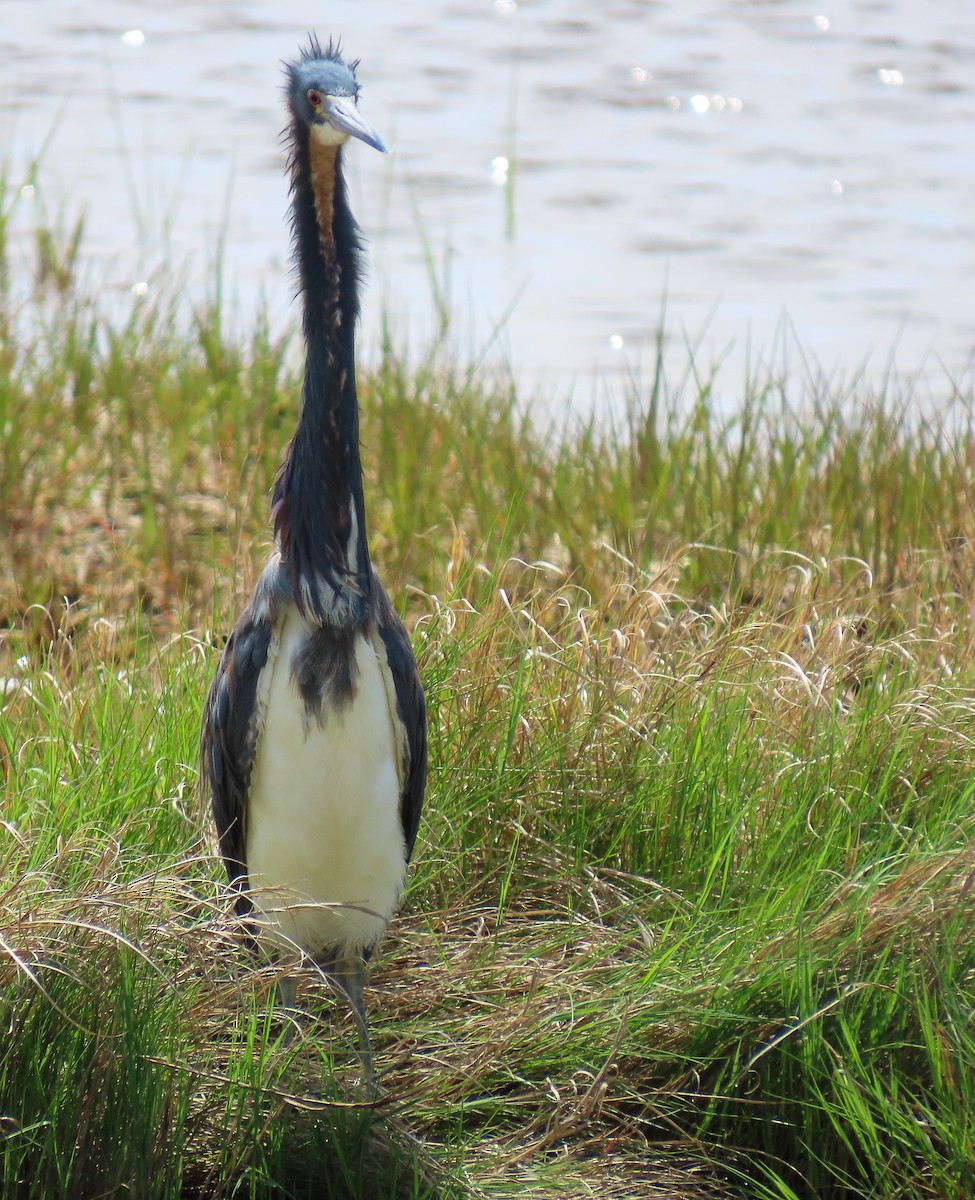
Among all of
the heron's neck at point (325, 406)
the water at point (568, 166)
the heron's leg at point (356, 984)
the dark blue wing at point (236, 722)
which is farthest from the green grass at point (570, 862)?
the water at point (568, 166)

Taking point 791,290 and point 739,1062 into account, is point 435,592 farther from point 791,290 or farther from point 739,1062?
point 791,290

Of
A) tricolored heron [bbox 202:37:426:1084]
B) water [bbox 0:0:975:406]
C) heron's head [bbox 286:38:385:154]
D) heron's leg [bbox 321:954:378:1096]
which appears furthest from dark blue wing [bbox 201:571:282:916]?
water [bbox 0:0:975:406]

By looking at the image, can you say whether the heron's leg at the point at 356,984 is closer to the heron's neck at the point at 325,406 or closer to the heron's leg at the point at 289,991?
the heron's leg at the point at 289,991

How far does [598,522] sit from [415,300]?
10.8ft

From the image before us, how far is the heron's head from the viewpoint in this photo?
10.1 ft

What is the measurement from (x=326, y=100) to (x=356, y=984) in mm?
1800

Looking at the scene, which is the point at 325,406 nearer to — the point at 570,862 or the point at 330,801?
the point at 330,801

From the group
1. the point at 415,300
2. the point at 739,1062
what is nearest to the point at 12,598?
the point at 739,1062

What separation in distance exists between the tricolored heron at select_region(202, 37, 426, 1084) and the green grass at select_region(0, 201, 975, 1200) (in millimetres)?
212

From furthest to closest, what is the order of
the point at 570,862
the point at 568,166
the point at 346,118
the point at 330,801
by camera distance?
the point at 568,166, the point at 570,862, the point at 330,801, the point at 346,118

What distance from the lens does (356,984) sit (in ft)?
11.0

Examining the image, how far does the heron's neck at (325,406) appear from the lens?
123 inches

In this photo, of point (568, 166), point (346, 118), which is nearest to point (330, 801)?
point (346, 118)

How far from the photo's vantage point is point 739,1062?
3.10m
